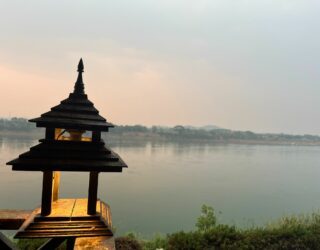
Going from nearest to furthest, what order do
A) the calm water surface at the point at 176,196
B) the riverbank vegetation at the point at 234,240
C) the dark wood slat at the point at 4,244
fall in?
the dark wood slat at the point at 4,244, the riverbank vegetation at the point at 234,240, the calm water surface at the point at 176,196

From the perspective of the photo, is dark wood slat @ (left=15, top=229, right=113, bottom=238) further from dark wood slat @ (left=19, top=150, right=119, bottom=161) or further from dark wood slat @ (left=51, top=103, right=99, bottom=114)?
dark wood slat @ (left=51, top=103, right=99, bottom=114)

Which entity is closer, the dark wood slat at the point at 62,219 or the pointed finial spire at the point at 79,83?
the dark wood slat at the point at 62,219

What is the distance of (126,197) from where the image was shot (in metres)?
15.7

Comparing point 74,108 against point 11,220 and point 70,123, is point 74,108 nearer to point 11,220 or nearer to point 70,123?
point 70,123

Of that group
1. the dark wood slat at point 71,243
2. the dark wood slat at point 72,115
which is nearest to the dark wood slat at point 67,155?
the dark wood slat at point 72,115

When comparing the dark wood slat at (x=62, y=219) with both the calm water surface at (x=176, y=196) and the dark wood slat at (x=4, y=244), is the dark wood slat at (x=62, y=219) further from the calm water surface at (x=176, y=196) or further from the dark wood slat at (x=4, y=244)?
the calm water surface at (x=176, y=196)

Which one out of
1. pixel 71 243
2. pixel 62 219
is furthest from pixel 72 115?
pixel 71 243

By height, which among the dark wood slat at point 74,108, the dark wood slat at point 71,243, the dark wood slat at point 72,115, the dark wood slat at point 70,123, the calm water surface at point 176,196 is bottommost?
the calm water surface at point 176,196

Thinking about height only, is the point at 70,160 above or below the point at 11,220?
above

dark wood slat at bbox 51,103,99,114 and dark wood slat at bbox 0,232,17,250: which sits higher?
dark wood slat at bbox 51,103,99,114

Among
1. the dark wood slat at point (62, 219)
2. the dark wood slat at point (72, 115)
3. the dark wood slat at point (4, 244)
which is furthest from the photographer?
the dark wood slat at point (72, 115)

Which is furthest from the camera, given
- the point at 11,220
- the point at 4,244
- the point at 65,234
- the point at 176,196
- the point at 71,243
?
the point at 176,196

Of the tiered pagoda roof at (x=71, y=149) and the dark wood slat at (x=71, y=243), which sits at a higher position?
the tiered pagoda roof at (x=71, y=149)

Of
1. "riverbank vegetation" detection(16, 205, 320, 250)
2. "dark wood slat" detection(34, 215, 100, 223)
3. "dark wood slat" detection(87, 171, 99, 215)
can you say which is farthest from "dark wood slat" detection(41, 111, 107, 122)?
"riverbank vegetation" detection(16, 205, 320, 250)
